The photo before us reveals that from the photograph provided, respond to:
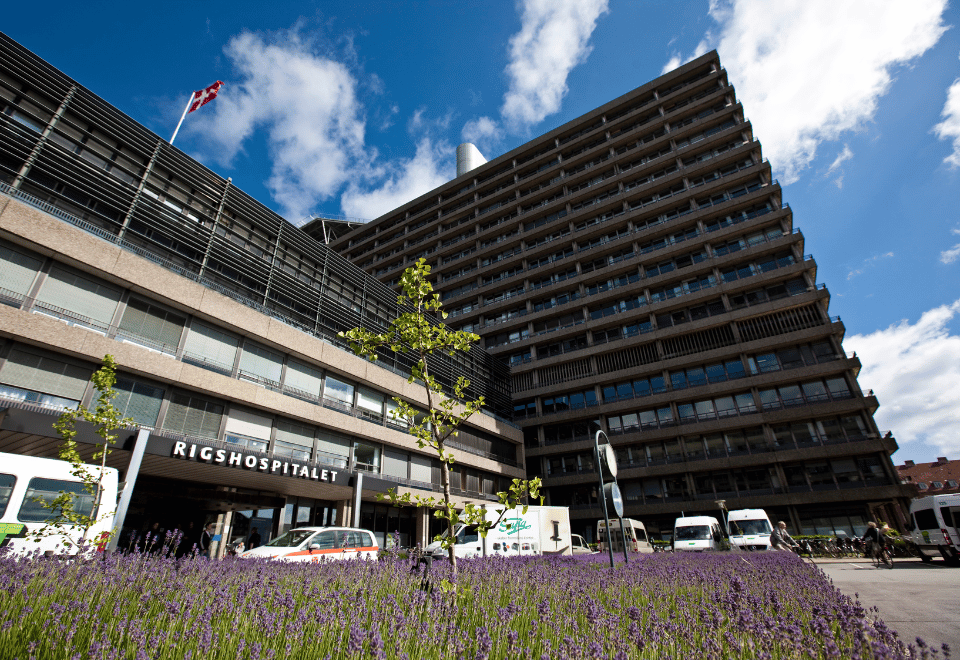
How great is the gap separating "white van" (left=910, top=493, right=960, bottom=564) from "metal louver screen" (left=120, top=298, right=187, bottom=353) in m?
29.1

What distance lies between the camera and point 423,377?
646cm

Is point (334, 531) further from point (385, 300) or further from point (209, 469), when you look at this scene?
point (385, 300)

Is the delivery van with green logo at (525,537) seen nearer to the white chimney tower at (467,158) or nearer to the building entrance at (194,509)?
the building entrance at (194,509)

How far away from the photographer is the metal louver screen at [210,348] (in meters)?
18.2

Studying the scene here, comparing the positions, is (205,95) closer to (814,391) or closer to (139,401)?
(139,401)

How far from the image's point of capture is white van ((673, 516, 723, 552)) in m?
21.1

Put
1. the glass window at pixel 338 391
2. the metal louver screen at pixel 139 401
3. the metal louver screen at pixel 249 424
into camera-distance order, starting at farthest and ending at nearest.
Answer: the glass window at pixel 338 391 → the metal louver screen at pixel 249 424 → the metal louver screen at pixel 139 401

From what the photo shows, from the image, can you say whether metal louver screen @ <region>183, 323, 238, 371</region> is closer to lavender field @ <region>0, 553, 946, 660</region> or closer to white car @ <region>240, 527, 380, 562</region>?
white car @ <region>240, 527, 380, 562</region>

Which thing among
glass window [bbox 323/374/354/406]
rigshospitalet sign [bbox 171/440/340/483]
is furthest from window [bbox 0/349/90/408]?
glass window [bbox 323/374/354/406]

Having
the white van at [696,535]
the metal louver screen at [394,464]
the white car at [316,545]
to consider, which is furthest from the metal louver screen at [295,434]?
the white van at [696,535]

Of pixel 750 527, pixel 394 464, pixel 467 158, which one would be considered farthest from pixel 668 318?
pixel 467 158

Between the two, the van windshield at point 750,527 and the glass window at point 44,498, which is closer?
the glass window at point 44,498

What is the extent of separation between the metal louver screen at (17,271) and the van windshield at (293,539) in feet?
37.2

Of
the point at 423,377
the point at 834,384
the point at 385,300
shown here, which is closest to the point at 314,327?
the point at 385,300
